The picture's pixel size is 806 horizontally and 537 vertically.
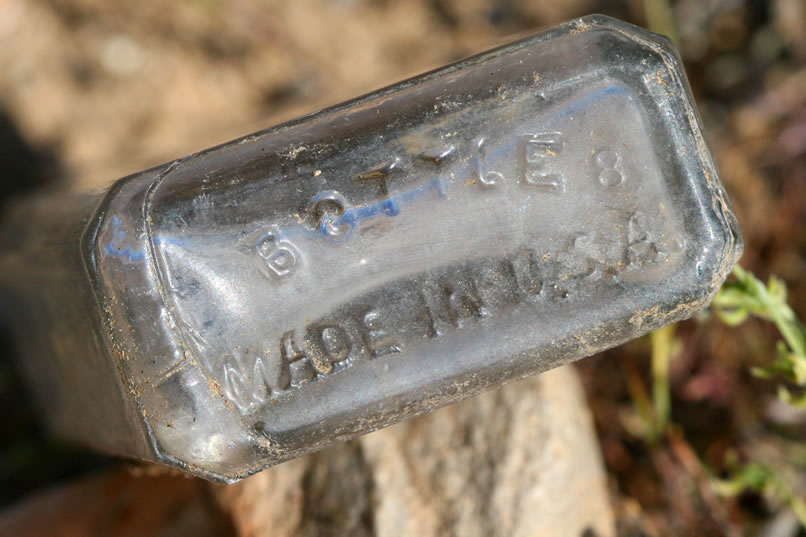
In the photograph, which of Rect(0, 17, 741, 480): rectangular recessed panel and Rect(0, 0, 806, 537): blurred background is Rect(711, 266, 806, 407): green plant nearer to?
Rect(0, 17, 741, 480): rectangular recessed panel

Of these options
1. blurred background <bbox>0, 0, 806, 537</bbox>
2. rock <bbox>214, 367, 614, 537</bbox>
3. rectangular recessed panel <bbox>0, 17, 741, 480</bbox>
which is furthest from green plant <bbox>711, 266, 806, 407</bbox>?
blurred background <bbox>0, 0, 806, 537</bbox>

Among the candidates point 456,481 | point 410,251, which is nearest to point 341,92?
point 410,251

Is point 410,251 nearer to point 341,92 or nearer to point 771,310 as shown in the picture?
point 771,310

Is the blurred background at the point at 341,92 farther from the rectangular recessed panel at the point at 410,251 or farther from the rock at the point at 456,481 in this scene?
the rectangular recessed panel at the point at 410,251

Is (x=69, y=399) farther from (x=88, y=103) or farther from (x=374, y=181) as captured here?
(x=88, y=103)

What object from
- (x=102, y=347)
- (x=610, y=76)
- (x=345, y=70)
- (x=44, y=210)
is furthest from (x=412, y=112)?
(x=345, y=70)

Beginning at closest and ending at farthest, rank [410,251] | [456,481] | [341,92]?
[410,251], [456,481], [341,92]

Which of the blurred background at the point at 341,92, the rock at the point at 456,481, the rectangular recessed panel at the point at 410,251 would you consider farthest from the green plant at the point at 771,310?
the blurred background at the point at 341,92

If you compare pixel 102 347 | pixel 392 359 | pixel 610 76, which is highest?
pixel 610 76
